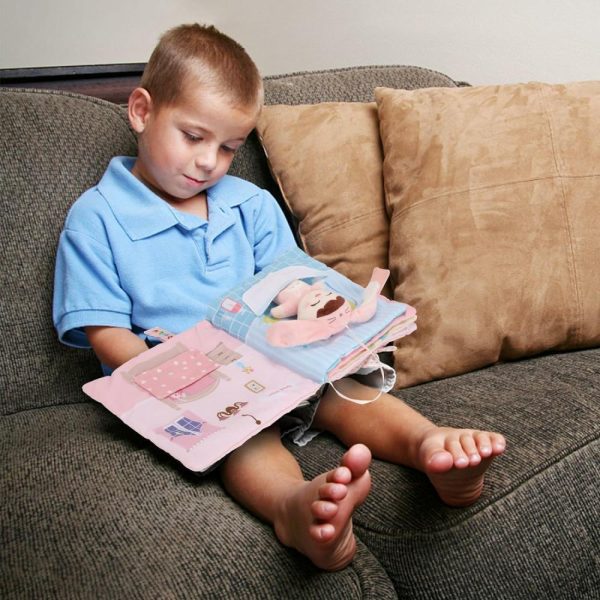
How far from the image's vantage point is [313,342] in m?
1.17

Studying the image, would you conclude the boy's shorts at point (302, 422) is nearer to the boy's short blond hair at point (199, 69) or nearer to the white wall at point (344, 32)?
the boy's short blond hair at point (199, 69)

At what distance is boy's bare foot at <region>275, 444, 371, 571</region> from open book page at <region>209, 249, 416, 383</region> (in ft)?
0.76

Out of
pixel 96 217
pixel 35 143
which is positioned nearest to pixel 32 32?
pixel 35 143

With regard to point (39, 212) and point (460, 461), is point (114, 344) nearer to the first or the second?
point (39, 212)

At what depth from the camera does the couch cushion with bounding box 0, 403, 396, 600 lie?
84 cm

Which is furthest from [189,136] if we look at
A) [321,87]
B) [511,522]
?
[511,522]

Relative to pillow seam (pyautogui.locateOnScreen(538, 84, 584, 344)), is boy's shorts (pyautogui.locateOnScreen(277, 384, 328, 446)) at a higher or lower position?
lower

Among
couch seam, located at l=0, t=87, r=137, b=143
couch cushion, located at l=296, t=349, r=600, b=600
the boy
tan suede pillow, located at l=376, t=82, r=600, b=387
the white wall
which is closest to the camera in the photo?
couch cushion, located at l=296, t=349, r=600, b=600

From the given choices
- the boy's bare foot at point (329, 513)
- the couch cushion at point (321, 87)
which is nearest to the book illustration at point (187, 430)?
the boy's bare foot at point (329, 513)

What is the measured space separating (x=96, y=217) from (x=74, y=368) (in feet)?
0.91

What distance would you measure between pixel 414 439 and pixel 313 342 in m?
0.22

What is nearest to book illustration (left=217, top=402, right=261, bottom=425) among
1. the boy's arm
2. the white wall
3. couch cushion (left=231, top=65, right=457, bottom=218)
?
the boy's arm

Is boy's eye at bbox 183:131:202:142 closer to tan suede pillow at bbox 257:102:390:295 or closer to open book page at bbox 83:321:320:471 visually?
tan suede pillow at bbox 257:102:390:295

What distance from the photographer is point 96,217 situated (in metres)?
1.31
